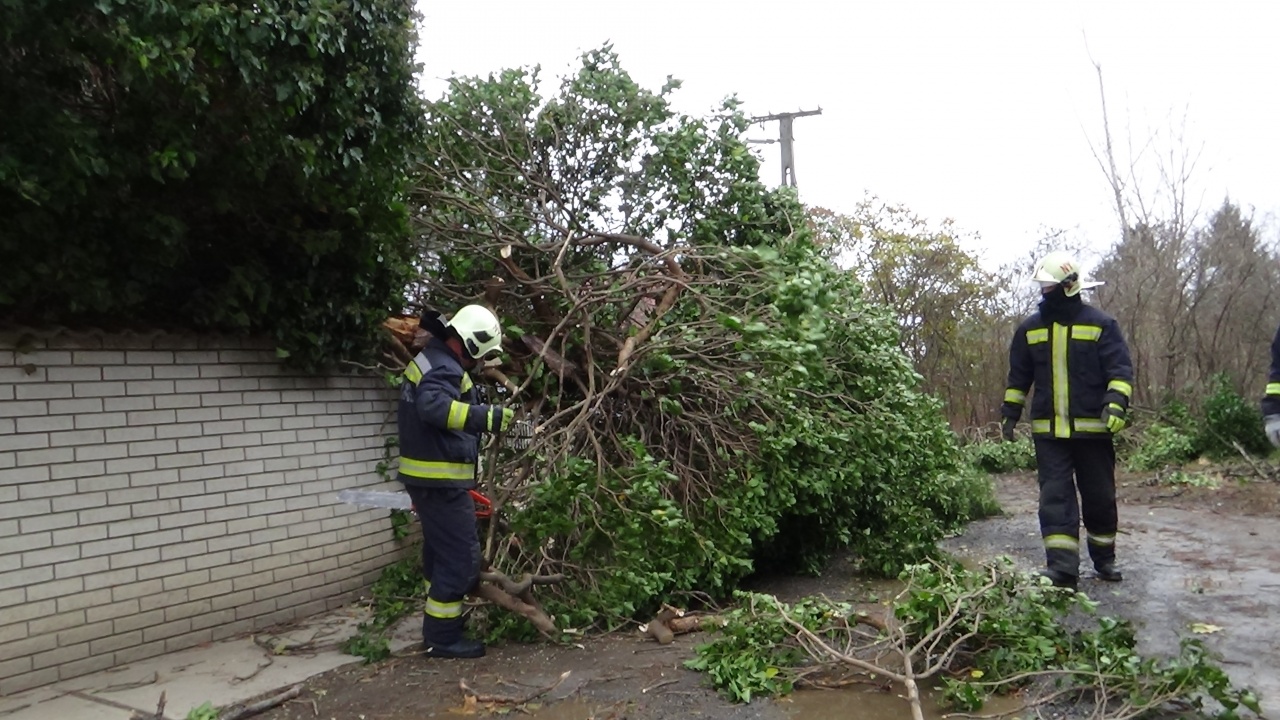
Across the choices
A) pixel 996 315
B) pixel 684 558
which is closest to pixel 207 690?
pixel 684 558

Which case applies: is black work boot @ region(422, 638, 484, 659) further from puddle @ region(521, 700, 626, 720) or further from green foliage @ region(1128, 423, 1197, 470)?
green foliage @ region(1128, 423, 1197, 470)

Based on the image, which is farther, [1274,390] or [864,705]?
[1274,390]

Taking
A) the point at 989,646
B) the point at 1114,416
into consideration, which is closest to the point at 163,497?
the point at 989,646

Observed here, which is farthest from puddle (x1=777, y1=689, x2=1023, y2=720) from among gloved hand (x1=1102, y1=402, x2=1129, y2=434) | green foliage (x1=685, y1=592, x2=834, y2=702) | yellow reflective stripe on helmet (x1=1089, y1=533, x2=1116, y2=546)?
yellow reflective stripe on helmet (x1=1089, y1=533, x2=1116, y2=546)

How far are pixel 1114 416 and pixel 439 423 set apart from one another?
3.67 metres

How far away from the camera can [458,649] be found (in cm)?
469

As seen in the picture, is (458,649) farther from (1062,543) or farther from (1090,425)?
(1090,425)

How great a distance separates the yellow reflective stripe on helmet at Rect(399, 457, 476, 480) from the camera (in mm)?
4668

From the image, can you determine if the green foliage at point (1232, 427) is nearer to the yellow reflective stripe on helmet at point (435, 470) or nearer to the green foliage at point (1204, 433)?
the green foliage at point (1204, 433)

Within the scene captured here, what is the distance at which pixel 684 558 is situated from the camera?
17.1 feet

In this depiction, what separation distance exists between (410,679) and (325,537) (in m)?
1.61

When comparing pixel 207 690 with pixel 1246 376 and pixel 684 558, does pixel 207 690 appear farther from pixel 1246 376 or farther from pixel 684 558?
pixel 1246 376

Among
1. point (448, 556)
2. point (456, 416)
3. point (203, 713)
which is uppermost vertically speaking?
point (456, 416)

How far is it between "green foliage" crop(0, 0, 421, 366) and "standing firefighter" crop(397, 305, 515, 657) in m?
1.12
